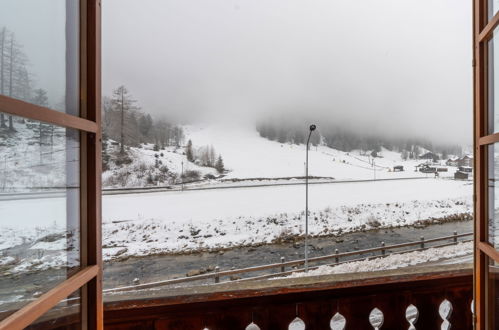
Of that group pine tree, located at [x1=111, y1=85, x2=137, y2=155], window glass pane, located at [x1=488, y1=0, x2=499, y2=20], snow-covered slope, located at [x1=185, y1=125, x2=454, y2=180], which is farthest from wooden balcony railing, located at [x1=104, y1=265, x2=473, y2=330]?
snow-covered slope, located at [x1=185, y1=125, x2=454, y2=180]

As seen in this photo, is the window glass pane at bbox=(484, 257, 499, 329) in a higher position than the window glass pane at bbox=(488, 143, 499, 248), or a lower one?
lower

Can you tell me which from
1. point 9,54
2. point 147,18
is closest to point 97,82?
point 9,54

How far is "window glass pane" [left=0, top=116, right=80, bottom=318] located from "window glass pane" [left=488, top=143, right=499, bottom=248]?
941 millimetres

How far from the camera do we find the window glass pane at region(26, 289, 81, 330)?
1.35 feet

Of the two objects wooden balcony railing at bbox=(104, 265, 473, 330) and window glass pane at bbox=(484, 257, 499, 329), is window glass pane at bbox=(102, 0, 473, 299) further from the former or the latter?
window glass pane at bbox=(484, 257, 499, 329)

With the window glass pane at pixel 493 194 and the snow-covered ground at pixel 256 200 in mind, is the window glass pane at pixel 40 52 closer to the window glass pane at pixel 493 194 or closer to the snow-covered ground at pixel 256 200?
the window glass pane at pixel 493 194

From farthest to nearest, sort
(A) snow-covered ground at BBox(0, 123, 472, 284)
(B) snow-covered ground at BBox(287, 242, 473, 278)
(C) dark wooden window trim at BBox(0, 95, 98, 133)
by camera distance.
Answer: (B) snow-covered ground at BBox(287, 242, 473, 278), (A) snow-covered ground at BBox(0, 123, 472, 284), (C) dark wooden window trim at BBox(0, 95, 98, 133)

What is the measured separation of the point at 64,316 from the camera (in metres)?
0.47

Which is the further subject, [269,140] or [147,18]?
[269,140]

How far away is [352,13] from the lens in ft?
10.4

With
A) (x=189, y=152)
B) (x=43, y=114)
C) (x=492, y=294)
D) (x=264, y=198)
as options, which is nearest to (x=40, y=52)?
(x=43, y=114)

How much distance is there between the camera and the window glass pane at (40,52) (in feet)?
1.18

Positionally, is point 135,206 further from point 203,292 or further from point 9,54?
point 9,54

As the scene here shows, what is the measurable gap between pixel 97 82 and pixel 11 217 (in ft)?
0.96
